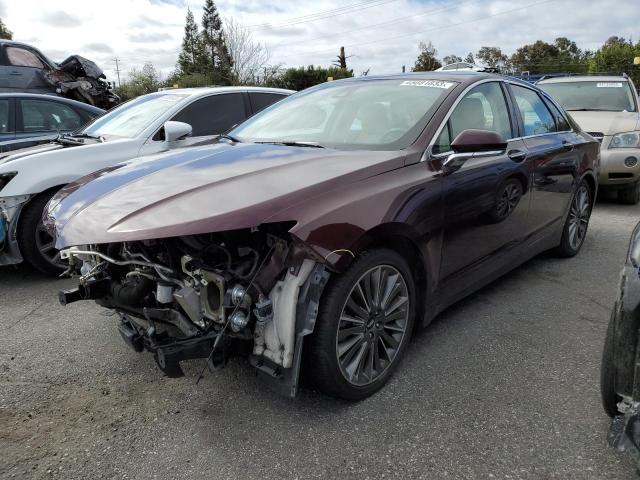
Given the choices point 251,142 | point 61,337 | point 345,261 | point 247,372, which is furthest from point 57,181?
point 345,261

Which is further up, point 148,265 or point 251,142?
point 251,142

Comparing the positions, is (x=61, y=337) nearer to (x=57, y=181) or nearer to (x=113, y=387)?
(x=113, y=387)

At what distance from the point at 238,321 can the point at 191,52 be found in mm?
68709

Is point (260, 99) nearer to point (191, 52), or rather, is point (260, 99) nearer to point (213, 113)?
point (213, 113)

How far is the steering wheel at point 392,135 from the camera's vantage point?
113 inches

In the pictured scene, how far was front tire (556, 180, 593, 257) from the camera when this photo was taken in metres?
4.65

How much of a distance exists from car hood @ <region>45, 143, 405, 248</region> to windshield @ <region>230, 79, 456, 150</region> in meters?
0.24

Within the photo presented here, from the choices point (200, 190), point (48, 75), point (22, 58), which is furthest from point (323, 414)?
point (22, 58)

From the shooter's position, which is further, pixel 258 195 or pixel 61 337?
pixel 61 337

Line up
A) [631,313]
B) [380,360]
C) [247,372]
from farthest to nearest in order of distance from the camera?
1. [247,372]
2. [380,360]
3. [631,313]

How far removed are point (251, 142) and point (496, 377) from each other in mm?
2111

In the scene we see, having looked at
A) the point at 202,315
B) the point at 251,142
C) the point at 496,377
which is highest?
the point at 251,142

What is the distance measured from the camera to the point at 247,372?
282 cm

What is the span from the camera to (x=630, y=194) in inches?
287
